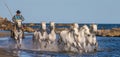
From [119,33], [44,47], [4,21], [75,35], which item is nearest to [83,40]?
[75,35]

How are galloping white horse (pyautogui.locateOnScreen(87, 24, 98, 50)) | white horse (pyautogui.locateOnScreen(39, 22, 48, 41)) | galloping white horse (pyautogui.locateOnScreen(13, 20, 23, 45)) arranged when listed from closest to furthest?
galloping white horse (pyautogui.locateOnScreen(87, 24, 98, 50))
galloping white horse (pyautogui.locateOnScreen(13, 20, 23, 45))
white horse (pyautogui.locateOnScreen(39, 22, 48, 41))

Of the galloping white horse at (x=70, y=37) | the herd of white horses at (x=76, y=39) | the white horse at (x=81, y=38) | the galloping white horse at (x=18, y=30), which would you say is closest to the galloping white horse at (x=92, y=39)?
the herd of white horses at (x=76, y=39)

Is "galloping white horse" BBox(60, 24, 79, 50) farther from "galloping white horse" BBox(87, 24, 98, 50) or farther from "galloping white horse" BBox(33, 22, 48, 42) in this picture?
"galloping white horse" BBox(33, 22, 48, 42)

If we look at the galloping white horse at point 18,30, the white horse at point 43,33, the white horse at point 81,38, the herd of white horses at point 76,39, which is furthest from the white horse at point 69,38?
the galloping white horse at point 18,30

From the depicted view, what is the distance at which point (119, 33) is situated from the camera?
213 feet

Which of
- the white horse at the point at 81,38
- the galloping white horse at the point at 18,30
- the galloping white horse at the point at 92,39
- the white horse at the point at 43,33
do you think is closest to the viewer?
the white horse at the point at 81,38

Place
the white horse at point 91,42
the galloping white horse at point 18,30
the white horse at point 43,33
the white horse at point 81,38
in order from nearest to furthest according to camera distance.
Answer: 1. the white horse at point 81,38
2. the white horse at point 91,42
3. the galloping white horse at point 18,30
4. the white horse at point 43,33

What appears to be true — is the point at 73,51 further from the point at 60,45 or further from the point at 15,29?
the point at 15,29

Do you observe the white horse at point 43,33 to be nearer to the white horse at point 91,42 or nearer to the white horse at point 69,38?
the white horse at point 69,38

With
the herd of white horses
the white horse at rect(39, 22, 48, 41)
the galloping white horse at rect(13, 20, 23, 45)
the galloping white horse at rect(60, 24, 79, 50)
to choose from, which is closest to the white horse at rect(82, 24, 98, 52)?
the herd of white horses

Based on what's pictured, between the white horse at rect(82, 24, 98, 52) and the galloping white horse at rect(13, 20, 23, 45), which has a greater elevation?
the galloping white horse at rect(13, 20, 23, 45)

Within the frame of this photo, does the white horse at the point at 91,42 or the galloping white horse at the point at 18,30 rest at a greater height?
the galloping white horse at the point at 18,30

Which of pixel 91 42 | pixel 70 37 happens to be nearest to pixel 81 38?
pixel 70 37

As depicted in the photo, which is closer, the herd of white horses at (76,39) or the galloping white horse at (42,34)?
the herd of white horses at (76,39)
